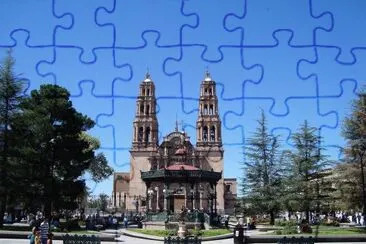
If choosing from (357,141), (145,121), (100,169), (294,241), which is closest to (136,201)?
(145,121)

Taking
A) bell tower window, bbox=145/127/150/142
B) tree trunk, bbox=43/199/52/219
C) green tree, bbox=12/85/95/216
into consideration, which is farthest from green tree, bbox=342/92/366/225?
bell tower window, bbox=145/127/150/142

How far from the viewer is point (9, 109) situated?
37.2m

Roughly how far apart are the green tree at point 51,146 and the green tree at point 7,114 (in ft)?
2.35

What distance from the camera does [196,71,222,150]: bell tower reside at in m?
87.8

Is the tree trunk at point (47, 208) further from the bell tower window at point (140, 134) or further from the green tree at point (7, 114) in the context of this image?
the bell tower window at point (140, 134)

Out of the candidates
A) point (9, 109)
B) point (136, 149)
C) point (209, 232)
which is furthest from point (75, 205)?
point (136, 149)

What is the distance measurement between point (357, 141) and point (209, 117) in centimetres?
5273

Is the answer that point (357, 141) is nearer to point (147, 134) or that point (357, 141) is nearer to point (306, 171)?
point (306, 171)

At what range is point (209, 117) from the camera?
88375mm

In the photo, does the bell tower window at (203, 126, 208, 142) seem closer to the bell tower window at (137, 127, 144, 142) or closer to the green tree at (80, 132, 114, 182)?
the bell tower window at (137, 127, 144, 142)

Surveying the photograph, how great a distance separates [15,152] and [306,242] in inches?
1002

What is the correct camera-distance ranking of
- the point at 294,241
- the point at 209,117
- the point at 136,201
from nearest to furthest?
the point at 294,241
the point at 136,201
the point at 209,117

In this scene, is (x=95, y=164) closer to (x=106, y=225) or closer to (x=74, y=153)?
(x=106, y=225)

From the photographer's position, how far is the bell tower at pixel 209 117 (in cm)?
8775
